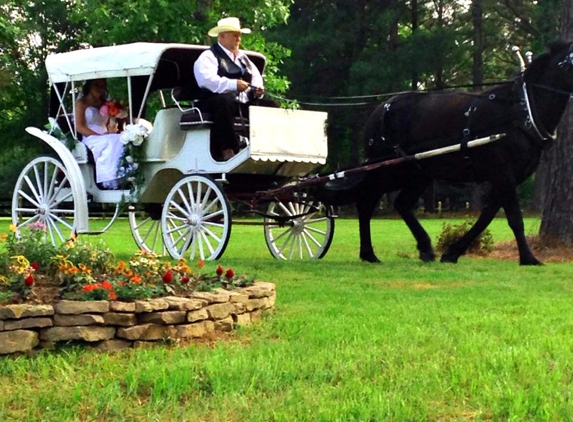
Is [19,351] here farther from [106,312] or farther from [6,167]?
[6,167]

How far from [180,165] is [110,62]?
1582mm

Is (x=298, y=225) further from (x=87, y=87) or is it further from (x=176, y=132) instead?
(x=87, y=87)

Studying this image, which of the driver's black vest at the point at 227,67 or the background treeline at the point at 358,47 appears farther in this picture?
the background treeline at the point at 358,47

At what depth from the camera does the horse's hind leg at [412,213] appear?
12.0 metres

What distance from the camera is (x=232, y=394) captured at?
4352 millimetres

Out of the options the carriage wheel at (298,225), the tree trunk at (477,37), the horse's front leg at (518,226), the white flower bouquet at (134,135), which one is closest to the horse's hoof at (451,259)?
the horse's front leg at (518,226)

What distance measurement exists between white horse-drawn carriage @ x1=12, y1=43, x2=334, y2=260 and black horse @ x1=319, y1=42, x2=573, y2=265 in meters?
0.83

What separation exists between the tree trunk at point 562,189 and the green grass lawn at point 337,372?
6.02m

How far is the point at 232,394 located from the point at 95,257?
2.57 meters

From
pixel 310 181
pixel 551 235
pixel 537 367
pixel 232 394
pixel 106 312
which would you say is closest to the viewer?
pixel 232 394

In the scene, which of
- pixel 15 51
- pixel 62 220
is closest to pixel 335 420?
pixel 62 220

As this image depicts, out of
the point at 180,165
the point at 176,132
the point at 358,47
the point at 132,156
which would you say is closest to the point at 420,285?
the point at 180,165

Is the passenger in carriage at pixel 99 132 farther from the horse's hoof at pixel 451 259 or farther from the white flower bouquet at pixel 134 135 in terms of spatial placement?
the horse's hoof at pixel 451 259

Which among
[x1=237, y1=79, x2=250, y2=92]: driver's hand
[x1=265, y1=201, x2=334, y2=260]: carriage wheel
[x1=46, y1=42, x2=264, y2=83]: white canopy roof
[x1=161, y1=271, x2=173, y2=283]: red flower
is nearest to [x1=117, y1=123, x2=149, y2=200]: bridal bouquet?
[x1=46, y1=42, x2=264, y2=83]: white canopy roof
